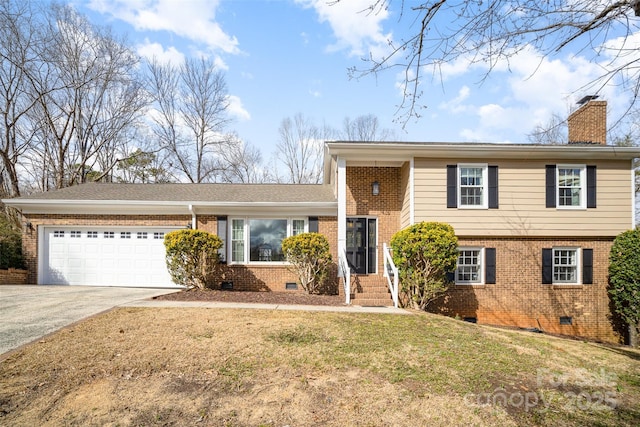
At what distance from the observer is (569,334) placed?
10406 mm

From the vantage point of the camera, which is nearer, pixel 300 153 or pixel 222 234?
pixel 222 234

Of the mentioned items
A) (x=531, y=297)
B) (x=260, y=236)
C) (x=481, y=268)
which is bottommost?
(x=531, y=297)

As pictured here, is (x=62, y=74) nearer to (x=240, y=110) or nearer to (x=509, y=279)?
(x=240, y=110)

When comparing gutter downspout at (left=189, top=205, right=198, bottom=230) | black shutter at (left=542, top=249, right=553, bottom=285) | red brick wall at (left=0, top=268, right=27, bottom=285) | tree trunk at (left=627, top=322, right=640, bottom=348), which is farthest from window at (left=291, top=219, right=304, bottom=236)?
tree trunk at (left=627, top=322, right=640, bottom=348)

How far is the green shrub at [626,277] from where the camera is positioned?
31.6 feet

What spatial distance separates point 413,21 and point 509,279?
911 cm

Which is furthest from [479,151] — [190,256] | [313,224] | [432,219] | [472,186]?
[190,256]

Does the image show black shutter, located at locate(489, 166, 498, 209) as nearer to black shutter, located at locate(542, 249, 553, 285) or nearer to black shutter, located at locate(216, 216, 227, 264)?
black shutter, located at locate(542, 249, 553, 285)

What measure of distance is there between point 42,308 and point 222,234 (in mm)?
5115

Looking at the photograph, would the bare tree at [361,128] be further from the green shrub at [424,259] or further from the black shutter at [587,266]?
the green shrub at [424,259]

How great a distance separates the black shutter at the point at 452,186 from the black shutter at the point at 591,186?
399 cm

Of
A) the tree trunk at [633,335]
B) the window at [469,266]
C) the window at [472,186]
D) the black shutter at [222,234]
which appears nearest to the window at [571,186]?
the window at [472,186]

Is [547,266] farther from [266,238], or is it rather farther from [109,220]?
[109,220]

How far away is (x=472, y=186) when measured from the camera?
1059 centimetres
